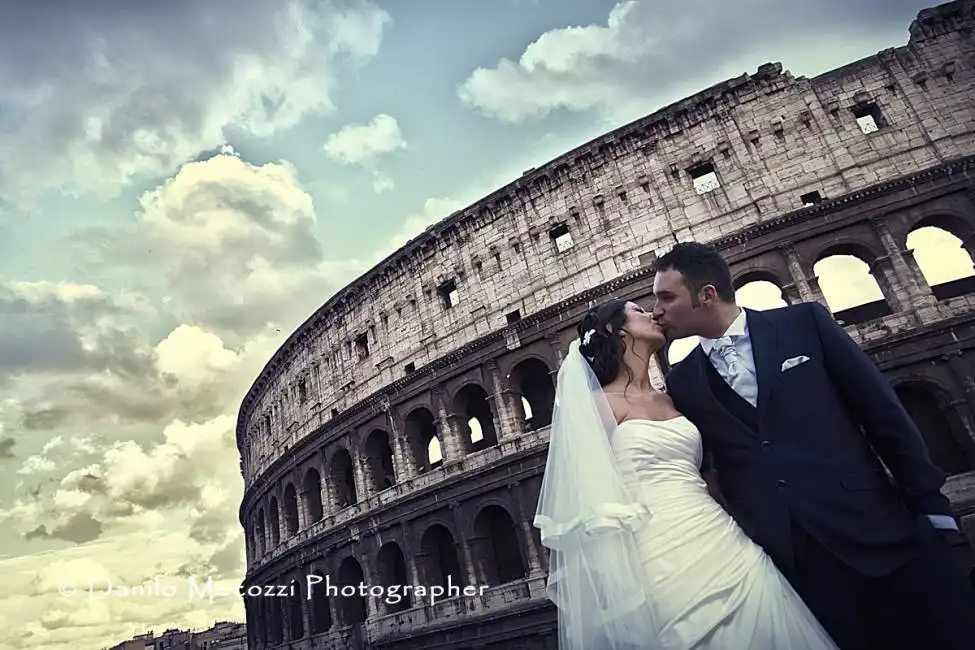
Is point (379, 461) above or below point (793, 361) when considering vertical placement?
above

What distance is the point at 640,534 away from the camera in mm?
2756

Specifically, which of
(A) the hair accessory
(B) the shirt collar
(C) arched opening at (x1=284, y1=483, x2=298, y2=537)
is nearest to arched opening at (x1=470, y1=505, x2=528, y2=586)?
(C) arched opening at (x1=284, y1=483, x2=298, y2=537)

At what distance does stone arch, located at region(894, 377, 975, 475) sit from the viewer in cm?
1264

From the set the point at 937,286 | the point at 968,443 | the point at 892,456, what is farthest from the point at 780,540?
the point at 937,286

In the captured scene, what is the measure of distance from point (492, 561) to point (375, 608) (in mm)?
4406

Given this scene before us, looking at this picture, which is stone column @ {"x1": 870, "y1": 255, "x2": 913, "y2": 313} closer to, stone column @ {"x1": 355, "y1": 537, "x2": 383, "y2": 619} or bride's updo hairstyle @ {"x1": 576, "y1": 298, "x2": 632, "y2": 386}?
bride's updo hairstyle @ {"x1": 576, "y1": 298, "x2": 632, "y2": 386}

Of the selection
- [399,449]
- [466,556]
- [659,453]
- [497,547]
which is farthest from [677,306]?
[399,449]

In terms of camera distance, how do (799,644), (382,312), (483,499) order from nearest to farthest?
(799,644) < (483,499) < (382,312)

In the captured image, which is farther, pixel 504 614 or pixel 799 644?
pixel 504 614

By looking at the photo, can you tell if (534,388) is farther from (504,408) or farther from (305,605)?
(305,605)

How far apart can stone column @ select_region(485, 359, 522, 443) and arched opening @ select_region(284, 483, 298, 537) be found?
1079 cm

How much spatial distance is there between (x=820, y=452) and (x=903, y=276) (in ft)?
46.3

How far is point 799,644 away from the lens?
244 cm

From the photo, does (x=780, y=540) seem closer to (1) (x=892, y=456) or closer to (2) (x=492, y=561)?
(1) (x=892, y=456)
